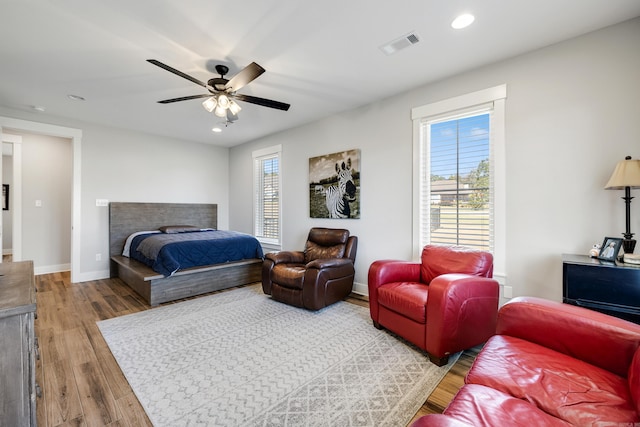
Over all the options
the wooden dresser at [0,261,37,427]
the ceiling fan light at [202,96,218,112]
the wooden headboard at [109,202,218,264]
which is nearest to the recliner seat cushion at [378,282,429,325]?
the wooden dresser at [0,261,37,427]

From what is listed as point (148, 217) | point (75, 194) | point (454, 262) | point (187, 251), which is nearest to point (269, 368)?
point (454, 262)

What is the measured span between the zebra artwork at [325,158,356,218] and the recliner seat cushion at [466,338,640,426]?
8.97 ft

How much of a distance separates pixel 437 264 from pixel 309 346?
1465mm

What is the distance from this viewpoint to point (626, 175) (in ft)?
6.33

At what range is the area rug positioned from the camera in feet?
5.35

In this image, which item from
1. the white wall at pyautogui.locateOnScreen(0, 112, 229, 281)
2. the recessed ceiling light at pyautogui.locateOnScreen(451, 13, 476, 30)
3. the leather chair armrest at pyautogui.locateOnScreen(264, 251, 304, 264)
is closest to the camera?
the recessed ceiling light at pyautogui.locateOnScreen(451, 13, 476, 30)

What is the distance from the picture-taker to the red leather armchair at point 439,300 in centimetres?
206

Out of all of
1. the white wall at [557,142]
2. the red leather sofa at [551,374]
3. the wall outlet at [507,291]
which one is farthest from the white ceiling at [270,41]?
the wall outlet at [507,291]

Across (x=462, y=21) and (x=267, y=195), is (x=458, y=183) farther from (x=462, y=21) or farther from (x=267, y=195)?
(x=267, y=195)

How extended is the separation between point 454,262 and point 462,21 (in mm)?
2039

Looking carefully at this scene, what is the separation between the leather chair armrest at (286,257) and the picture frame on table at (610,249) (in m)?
3.07

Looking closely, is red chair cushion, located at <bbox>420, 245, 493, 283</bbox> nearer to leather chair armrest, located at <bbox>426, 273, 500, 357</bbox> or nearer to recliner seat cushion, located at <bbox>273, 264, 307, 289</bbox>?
leather chair armrest, located at <bbox>426, 273, 500, 357</bbox>

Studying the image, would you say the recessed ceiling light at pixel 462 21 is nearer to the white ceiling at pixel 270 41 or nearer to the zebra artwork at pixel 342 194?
the white ceiling at pixel 270 41

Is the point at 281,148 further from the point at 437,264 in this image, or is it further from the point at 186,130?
the point at 437,264
